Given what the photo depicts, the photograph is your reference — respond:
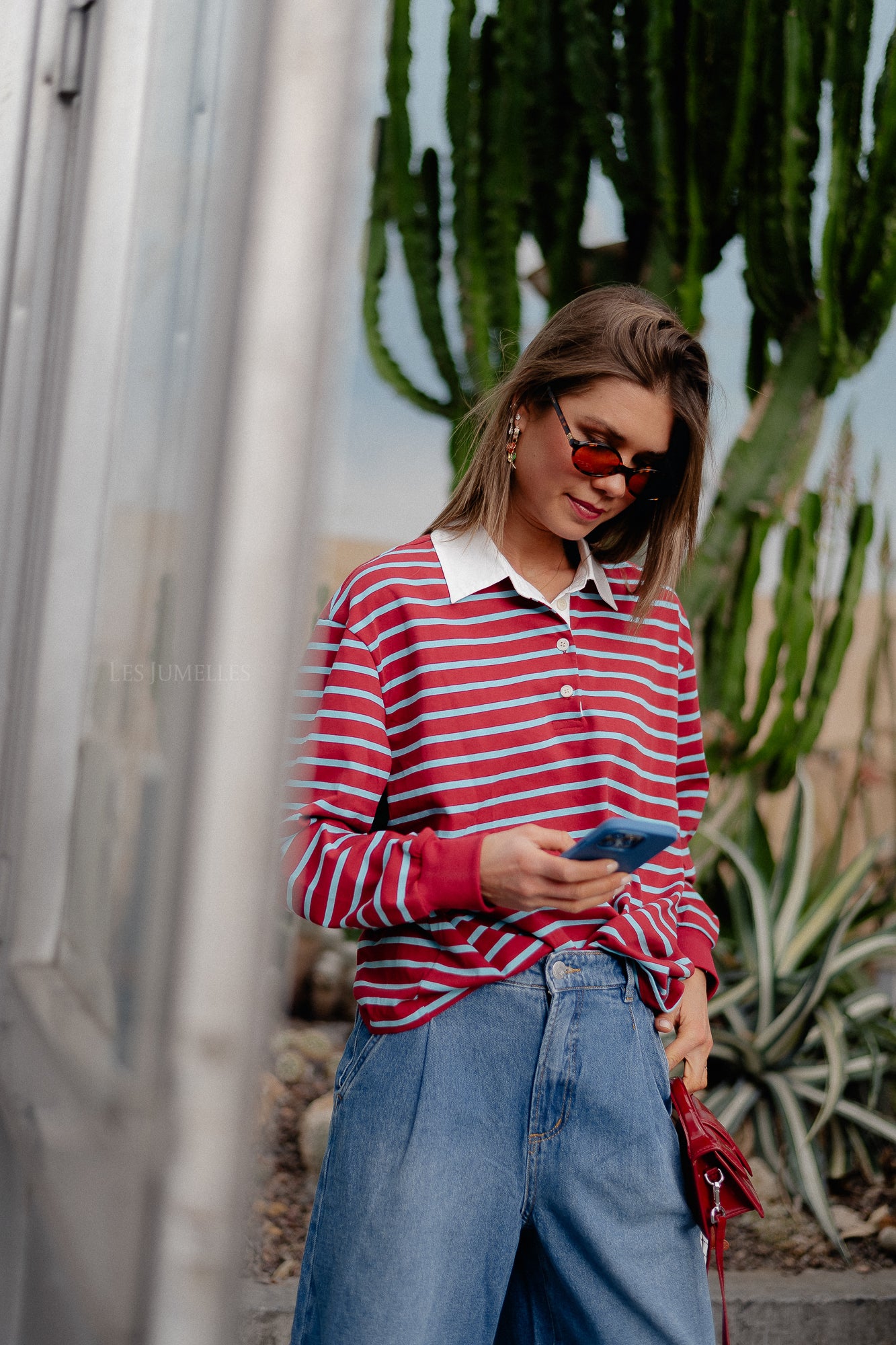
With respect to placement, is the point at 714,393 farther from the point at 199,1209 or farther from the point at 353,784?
the point at 199,1209

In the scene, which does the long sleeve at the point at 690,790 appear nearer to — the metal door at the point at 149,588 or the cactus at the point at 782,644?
the metal door at the point at 149,588

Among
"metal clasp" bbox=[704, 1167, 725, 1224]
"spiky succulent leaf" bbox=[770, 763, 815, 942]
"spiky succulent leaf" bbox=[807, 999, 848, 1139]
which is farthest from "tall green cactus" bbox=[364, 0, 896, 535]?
"metal clasp" bbox=[704, 1167, 725, 1224]

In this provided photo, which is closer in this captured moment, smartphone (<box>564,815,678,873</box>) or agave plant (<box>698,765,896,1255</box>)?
smartphone (<box>564,815,678,873</box>)

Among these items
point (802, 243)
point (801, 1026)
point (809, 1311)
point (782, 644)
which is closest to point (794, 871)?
point (801, 1026)

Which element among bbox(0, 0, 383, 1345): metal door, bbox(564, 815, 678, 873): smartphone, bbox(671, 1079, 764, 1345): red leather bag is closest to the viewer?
bbox(0, 0, 383, 1345): metal door

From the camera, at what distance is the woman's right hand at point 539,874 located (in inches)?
36.1

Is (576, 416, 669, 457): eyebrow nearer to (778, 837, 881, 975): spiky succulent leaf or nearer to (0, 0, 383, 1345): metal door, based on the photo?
(0, 0, 383, 1345): metal door

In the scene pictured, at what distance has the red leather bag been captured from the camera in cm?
107

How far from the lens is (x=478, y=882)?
95 cm

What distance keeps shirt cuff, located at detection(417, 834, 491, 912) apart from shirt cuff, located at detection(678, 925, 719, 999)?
12.0 inches

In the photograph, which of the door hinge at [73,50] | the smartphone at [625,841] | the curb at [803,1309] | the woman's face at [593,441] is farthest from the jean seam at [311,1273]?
the door hinge at [73,50]

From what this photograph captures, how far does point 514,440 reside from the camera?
1188mm

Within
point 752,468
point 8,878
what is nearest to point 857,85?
point 752,468

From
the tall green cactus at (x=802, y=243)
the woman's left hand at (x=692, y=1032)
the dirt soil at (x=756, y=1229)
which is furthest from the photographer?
the tall green cactus at (x=802, y=243)
